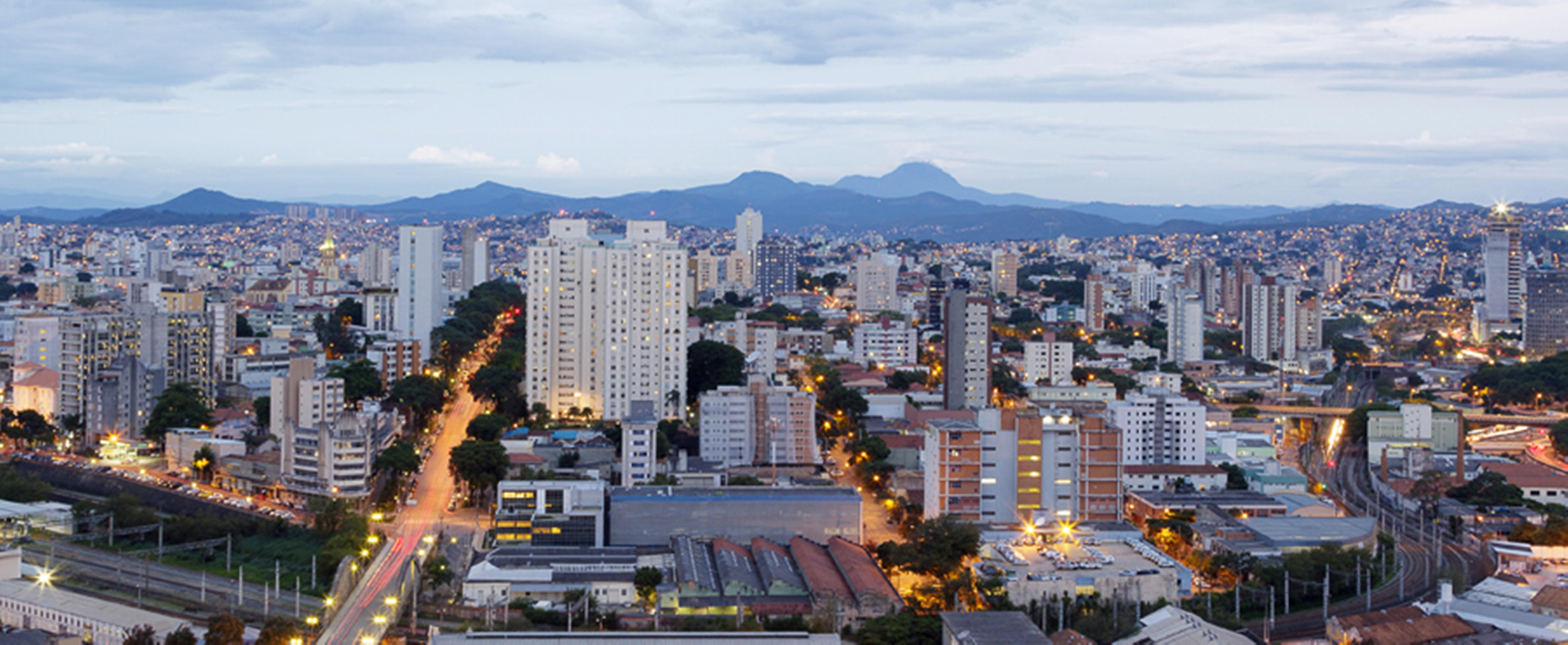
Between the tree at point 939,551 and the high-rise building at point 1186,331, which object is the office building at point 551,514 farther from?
the high-rise building at point 1186,331

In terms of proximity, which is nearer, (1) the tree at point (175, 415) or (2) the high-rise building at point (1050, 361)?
(1) the tree at point (175, 415)

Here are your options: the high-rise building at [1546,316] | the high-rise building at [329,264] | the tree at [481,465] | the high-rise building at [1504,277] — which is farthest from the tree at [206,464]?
the high-rise building at [1504,277]

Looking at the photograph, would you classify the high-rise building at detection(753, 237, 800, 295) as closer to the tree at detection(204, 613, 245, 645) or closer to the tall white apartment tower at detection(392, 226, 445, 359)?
the tall white apartment tower at detection(392, 226, 445, 359)

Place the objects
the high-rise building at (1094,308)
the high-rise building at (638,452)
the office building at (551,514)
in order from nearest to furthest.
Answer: the office building at (551,514) < the high-rise building at (638,452) < the high-rise building at (1094,308)

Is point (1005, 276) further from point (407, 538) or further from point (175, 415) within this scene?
point (407, 538)

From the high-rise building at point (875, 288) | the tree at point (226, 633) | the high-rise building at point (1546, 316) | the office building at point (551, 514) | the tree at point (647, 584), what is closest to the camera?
the tree at point (226, 633)

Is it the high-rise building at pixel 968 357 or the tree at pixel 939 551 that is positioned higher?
the high-rise building at pixel 968 357
